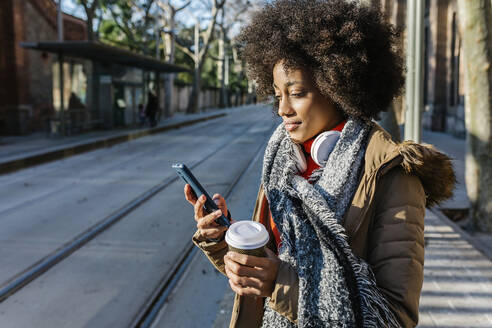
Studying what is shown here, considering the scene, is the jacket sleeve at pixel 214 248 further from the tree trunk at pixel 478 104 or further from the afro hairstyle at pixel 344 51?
the tree trunk at pixel 478 104

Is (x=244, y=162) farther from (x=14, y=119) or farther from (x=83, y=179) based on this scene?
(x=14, y=119)

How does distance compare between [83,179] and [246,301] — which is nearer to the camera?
[246,301]

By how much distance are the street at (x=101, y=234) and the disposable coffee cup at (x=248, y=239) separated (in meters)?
2.58

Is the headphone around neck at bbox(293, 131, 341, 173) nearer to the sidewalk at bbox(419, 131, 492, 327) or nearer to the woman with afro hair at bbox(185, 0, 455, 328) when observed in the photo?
the woman with afro hair at bbox(185, 0, 455, 328)

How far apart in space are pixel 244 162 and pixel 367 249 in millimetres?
10509

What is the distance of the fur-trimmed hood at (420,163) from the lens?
1340 millimetres

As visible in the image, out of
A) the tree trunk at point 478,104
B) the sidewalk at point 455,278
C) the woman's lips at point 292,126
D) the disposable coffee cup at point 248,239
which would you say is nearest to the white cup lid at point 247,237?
the disposable coffee cup at point 248,239

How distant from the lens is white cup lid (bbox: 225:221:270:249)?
1274 mm

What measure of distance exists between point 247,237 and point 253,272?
130mm

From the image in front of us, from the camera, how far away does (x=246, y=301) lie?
1.72 m

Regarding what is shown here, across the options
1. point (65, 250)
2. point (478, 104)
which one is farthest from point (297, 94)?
point (478, 104)

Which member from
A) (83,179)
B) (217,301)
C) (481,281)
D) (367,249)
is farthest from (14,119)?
(367,249)

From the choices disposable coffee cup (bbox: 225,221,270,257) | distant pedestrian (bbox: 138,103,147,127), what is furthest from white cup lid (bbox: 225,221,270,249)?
distant pedestrian (bbox: 138,103,147,127)

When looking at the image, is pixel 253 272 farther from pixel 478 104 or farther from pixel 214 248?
pixel 478 104
